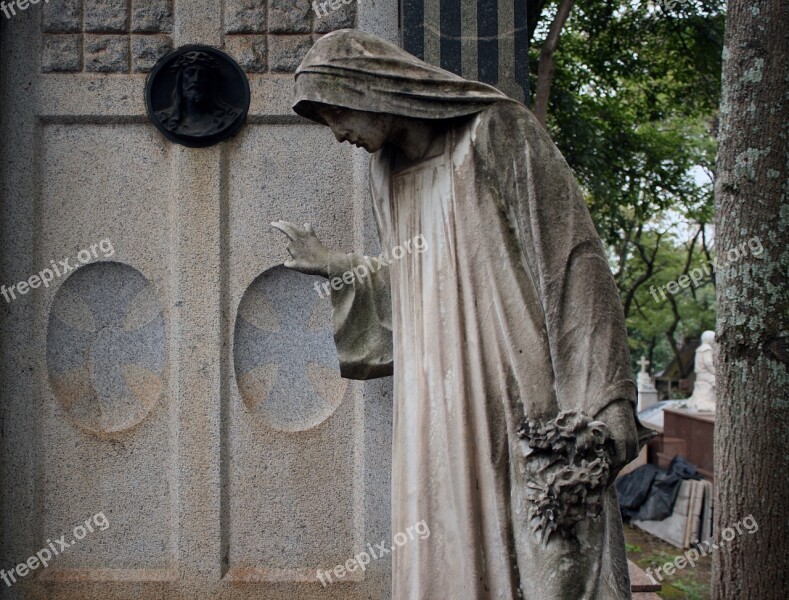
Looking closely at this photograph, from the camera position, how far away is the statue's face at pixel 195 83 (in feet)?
12.6

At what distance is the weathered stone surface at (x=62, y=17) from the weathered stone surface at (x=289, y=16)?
2.92ft

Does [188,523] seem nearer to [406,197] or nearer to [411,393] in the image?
[411,393]

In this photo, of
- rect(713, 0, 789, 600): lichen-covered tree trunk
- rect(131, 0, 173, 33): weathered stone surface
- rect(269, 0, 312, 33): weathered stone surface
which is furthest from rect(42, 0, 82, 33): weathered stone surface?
rect(713, 0, 789, 600): lichen-covered tree trunk

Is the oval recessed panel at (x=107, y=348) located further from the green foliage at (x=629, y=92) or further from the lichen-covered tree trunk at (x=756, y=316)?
the green foliage at (x=629, y=92)

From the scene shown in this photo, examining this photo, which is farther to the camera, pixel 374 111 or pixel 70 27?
pixel 70 27

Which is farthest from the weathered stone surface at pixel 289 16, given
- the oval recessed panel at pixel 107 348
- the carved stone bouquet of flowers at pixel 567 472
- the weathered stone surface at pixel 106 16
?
the carved stone bouquet of flowers at pixel 567 472

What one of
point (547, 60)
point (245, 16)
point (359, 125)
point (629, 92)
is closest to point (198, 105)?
point (245, 16)

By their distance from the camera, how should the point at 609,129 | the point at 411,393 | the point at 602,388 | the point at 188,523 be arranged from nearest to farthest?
the point at 602,388, the point at 411,393, the point at 188,523, the point at 609,129

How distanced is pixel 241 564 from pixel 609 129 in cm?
1312

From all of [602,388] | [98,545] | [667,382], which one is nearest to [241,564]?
[98,545]

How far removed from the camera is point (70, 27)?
13.1ft

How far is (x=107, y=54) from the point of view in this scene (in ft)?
13.1

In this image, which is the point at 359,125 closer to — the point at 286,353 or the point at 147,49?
the point at 286,353

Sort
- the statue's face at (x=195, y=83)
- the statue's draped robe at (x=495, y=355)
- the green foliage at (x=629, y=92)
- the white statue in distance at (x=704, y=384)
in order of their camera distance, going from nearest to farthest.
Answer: the statue's draped robe at (x=495, y=355) → the statue's face at (x=195, y=83) → the green foliage at (x=629, y=92) → the white statue in distance at (x=704, y=384)
